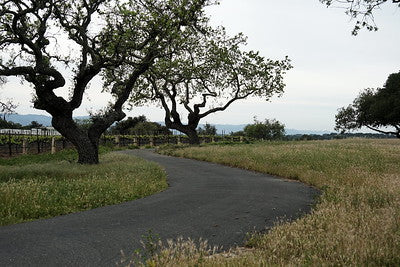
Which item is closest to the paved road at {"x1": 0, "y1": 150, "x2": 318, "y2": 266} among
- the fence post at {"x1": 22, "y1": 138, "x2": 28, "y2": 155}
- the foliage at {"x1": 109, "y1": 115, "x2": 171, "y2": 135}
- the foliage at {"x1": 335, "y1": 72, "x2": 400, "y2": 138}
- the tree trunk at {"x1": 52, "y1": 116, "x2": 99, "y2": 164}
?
the tree trunk at {"x1": 52, "y1": 116, "x2": 99, "y2": 164}

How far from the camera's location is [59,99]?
1714cm

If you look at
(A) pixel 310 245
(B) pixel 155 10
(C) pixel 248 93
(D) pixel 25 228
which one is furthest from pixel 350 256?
(C) pixel 248 93

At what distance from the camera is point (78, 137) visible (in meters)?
18.0

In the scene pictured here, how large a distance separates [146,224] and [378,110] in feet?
170

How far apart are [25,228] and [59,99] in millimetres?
12227

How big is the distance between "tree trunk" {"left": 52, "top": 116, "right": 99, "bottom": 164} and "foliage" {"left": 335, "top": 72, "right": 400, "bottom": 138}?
44.1 metres

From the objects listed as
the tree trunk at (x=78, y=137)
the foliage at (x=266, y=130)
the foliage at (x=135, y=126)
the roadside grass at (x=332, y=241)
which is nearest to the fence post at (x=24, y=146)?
the tree trunk at (x=78, y=137)

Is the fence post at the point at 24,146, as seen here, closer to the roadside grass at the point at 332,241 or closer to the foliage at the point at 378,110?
the roadside grass at the point at 332,241

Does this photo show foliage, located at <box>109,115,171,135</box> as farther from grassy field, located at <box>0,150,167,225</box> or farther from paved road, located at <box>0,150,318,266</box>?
paved road, located at <box>0,150,318,266</box>

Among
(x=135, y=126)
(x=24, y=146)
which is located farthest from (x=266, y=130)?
(x=24, y=146)

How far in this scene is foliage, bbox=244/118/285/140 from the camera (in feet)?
280

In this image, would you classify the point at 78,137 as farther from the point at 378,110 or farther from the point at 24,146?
the point at 378,110

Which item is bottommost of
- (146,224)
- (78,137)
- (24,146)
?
(146,224)

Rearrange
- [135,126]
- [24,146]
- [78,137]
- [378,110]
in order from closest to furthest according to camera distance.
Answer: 1. [78,137]
2. [24,146]
3. [378,110]
4. [135,126]
